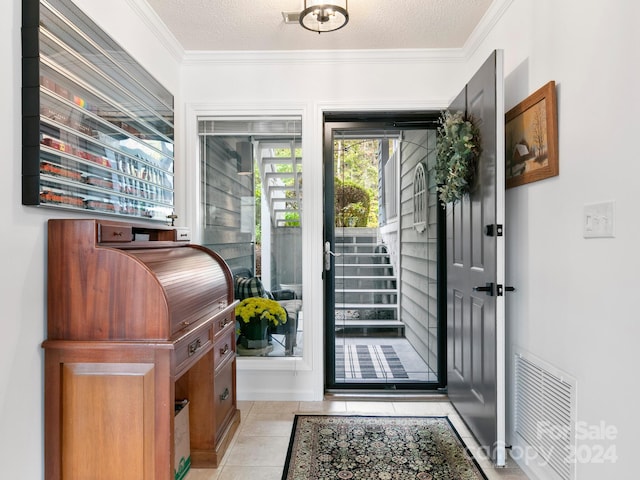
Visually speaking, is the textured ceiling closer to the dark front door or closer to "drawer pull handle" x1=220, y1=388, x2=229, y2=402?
the dark front door

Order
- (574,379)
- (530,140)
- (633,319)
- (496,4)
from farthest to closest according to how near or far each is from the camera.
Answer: (496,4) < (530,140) < (574,379) < (633,319)

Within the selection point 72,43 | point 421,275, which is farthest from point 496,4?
point 72,43

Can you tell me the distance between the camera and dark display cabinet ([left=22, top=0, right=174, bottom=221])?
1.43 metres

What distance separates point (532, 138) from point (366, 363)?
6.89 ft

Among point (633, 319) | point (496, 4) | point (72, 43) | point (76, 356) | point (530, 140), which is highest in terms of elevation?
point (496, 4)

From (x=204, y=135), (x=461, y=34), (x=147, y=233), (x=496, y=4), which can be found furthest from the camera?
(x=204, y=135)

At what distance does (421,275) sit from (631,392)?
1.91 m

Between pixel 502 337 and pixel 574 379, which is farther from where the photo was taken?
pixel 502 337

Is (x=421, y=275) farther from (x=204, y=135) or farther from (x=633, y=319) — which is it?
(x=204, y=135)

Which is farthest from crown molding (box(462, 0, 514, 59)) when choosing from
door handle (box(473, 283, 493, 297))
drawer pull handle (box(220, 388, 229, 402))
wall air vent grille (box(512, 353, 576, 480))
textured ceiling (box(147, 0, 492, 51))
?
drawer pull handle (box(220, 388, 229, 402))

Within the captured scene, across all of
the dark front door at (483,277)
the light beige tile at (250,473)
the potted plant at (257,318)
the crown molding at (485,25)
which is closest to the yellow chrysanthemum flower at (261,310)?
the potted plant at (257,318)

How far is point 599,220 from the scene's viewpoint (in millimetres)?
1453

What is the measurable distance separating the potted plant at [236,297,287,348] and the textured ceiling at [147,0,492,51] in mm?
1954

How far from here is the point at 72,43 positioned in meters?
1.65
